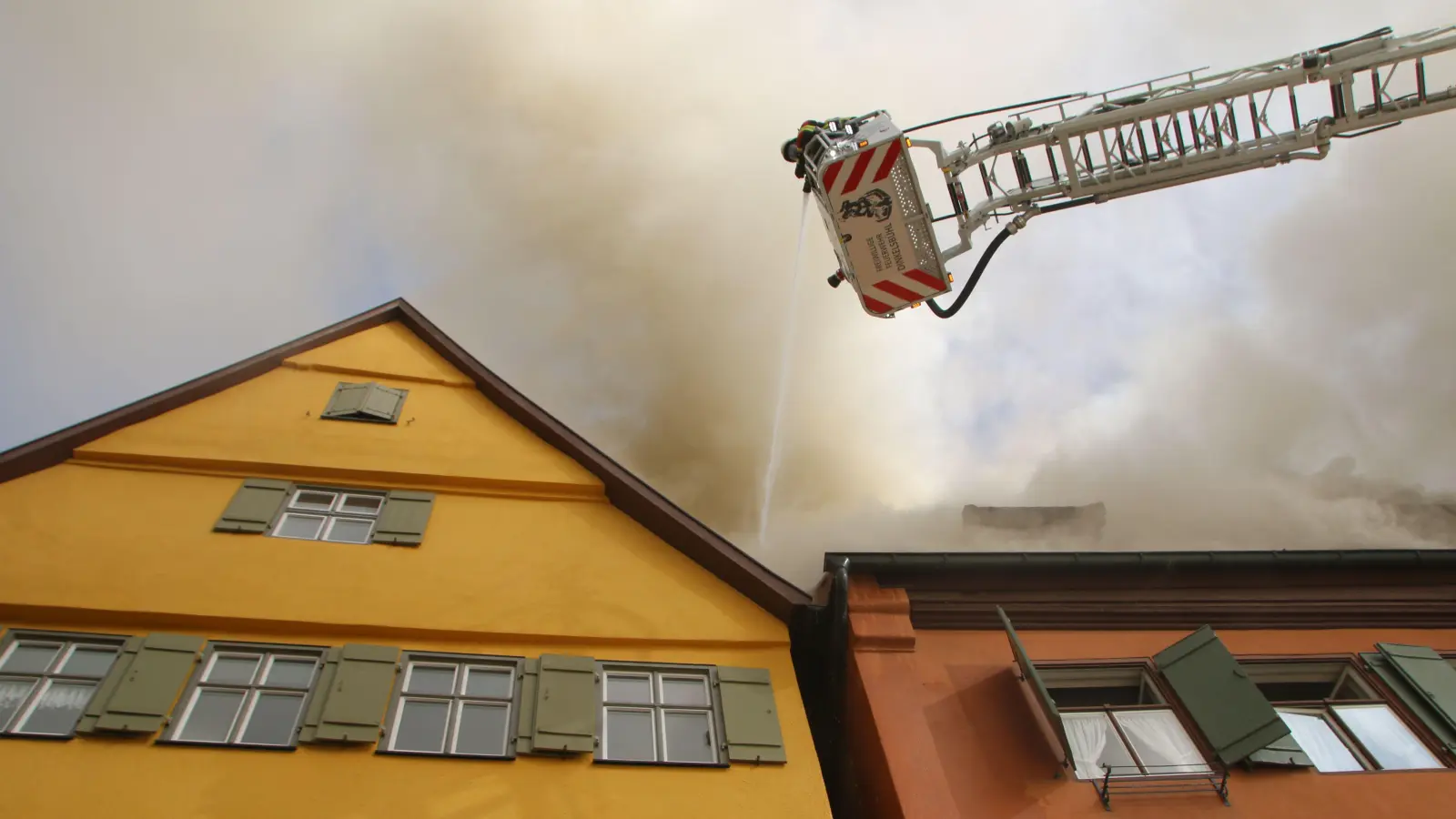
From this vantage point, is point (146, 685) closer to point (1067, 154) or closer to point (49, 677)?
point (49, 677)

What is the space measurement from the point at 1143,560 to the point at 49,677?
10442 millimetres

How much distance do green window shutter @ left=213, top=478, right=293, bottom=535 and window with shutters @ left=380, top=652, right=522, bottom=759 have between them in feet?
7.84

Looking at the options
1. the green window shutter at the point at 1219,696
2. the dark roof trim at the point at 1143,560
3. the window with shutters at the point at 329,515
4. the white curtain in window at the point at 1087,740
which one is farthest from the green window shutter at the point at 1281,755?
the window with shutters at the point at 329,515

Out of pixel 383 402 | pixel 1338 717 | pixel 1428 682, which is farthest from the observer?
pixel 383 402

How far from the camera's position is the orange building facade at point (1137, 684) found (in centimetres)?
873

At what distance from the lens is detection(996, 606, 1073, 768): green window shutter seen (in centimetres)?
870

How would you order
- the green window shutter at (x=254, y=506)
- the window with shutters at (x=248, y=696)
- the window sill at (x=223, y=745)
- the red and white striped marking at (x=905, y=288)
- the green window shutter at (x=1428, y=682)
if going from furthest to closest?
the green window shutter at (x=254, y=506) → the red and white striped marking at (x=905, y=288) → the green window shutter at (x=1428, y=682) → the window with shutters at (x=248, y=696) → the window sill at (x=223, y=745)

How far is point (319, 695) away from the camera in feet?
27.9

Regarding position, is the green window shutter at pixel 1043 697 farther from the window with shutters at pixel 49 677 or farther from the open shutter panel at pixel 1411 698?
the window with shutters at pixel 49 677

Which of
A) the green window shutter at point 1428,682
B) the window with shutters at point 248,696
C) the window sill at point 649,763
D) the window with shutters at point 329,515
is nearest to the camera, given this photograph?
the window with shutters at point 248,696

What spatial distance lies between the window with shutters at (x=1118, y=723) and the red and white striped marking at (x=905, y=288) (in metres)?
3.89

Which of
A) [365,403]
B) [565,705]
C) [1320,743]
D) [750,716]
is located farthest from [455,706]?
[1320,743]

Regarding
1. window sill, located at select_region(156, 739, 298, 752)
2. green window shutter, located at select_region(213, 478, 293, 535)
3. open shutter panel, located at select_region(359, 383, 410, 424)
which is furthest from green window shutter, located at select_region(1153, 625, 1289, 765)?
green window shutter, located at select_region(213, 478, 293, 535)

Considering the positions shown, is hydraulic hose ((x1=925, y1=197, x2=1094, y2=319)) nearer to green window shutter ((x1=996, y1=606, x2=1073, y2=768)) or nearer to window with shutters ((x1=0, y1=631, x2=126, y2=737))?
green window shutter ((x1=996, y1=606, x2=1073, y2=768))
